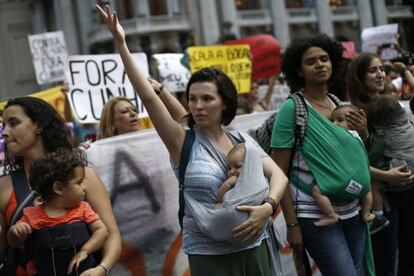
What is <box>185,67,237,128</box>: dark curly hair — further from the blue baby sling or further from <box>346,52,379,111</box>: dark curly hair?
<box>346,52,379,111</box>: dark curly hair

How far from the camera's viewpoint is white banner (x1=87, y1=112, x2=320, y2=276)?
3.82m

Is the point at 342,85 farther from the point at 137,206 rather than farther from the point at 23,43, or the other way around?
the point at 23,43

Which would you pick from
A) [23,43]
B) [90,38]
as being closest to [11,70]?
[23,43]

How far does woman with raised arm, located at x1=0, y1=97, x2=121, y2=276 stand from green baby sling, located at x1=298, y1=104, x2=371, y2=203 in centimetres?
108

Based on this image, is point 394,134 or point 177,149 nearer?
point 177,149

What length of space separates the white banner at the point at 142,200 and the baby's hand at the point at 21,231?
4.19ft

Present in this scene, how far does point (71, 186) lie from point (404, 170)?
209cm

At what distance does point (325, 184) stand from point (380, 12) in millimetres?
36456

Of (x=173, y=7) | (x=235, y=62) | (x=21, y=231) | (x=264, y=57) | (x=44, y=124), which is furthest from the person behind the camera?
(x=173, y=7)

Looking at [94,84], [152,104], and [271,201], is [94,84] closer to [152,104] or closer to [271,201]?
[152,104]

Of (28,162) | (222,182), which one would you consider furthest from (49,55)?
(222,182)

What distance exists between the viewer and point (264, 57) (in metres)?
9.12

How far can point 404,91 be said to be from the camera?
783cm

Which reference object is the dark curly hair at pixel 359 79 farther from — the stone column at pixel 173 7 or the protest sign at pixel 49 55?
the stone column at pixel 173 7
